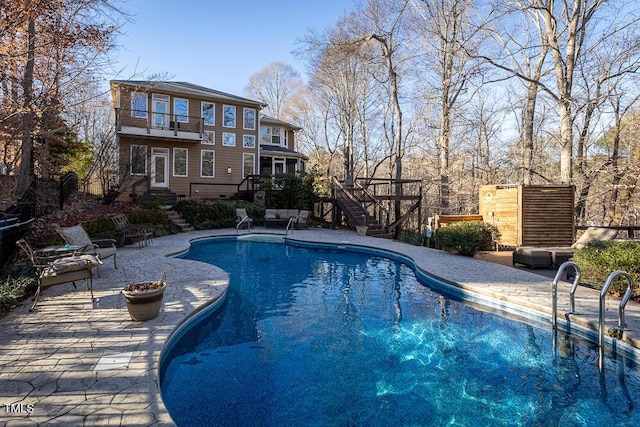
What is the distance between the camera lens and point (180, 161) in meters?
19.6

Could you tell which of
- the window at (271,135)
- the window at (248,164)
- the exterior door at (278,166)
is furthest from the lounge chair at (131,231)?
the window at (271,135)

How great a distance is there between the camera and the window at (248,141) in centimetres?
2180

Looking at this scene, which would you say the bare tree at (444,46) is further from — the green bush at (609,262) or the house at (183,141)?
the green bush at (609,262)

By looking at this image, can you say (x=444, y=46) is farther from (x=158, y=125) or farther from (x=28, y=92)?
(x=28, y=92)

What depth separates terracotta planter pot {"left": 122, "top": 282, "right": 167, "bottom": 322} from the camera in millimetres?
4270

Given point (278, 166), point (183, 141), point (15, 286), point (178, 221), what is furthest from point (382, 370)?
point (278, 166)

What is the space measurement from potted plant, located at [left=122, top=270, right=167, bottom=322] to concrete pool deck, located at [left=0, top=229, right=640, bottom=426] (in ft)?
0.35

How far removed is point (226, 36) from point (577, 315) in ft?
49.4

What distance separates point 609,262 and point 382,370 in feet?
14.8

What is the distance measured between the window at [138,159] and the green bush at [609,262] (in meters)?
16.7

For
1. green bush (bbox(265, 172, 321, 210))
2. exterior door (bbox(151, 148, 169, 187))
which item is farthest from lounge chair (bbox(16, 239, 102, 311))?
exterior door (bbox(151, 148, 169, 187))

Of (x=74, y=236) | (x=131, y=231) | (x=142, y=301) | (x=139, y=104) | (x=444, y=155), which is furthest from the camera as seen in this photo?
(x=139, y=104)

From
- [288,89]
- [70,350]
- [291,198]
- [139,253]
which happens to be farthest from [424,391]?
[288,89]

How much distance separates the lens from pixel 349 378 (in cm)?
381
